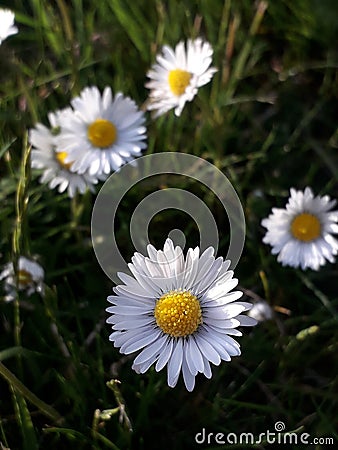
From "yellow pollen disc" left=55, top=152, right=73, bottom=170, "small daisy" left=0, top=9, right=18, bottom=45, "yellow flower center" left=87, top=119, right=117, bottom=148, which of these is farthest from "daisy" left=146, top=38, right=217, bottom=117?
"small daisy" left=0, top=9, right=18, bottom=45

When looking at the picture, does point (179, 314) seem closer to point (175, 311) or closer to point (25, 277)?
point (175, 311)

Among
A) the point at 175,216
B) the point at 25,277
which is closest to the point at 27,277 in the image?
the point at 25,277

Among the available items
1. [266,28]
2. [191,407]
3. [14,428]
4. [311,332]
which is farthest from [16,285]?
[266,28]

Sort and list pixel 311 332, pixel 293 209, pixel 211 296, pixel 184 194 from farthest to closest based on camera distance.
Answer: pixel 184 194
pixel 293 209
pixel 311 332
pixel 211 296

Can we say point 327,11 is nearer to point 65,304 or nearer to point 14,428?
point 65,304

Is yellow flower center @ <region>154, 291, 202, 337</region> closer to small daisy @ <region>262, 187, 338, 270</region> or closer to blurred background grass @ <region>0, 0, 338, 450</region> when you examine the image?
blurred background grass @ <region>0, 0, 338, 450</region>

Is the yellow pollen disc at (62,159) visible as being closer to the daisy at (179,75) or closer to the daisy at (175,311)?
the daisy at (179,75)
